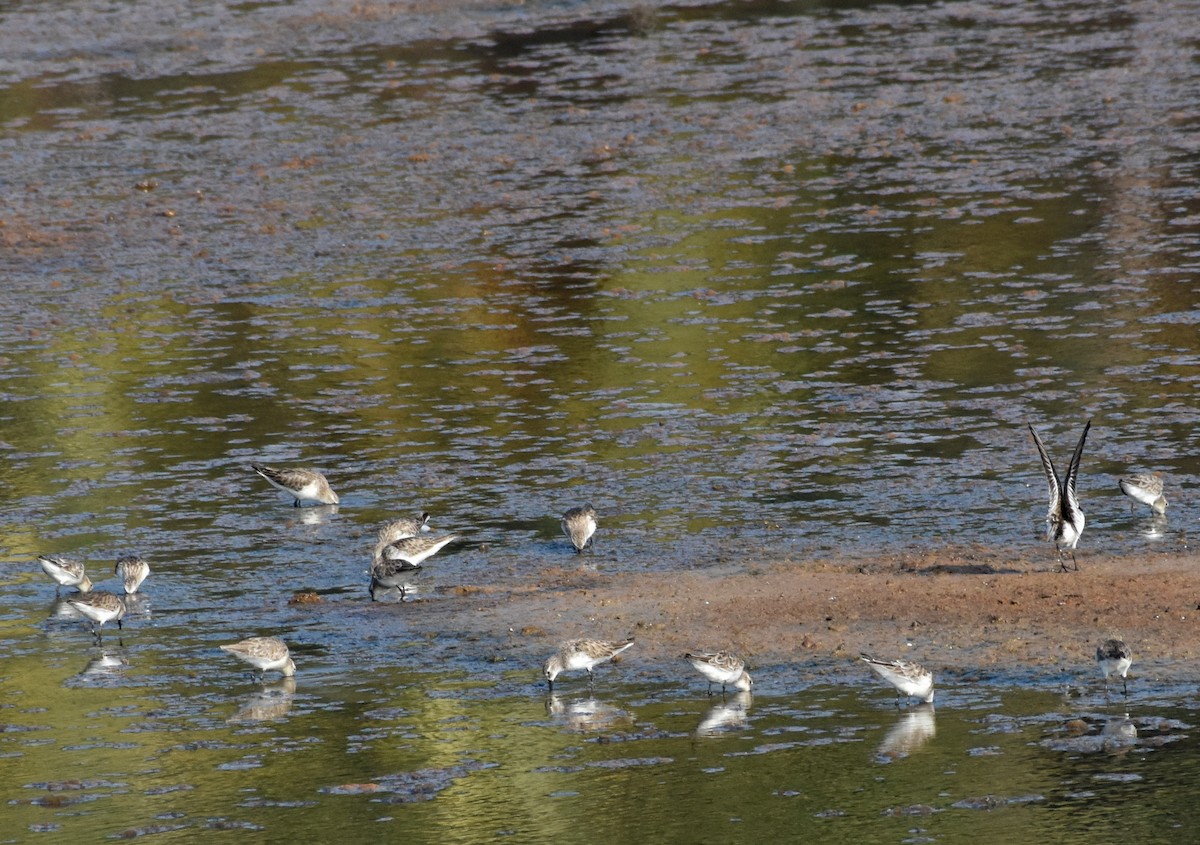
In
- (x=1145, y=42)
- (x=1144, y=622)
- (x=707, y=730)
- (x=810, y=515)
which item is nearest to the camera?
(x=707, y=730)

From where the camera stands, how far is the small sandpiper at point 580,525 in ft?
53.1

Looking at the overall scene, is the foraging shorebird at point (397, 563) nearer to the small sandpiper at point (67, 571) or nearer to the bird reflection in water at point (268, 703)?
the bird reflection in water at point (268, 703)

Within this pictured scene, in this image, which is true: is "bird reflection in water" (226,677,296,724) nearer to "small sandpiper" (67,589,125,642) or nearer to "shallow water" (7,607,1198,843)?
"shallow water" (7,607,1198,843)

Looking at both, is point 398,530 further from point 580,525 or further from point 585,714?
point 585,714

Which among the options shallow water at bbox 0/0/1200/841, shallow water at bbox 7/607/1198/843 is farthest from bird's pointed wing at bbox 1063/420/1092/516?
shallow water at bbox 7/607/1198/843

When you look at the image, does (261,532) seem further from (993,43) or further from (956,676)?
(993,43)

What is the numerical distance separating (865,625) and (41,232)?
18.4m

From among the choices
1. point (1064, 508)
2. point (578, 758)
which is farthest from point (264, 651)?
point (1064, 508)

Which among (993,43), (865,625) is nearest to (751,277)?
(865,625)

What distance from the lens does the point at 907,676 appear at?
41.1 feet

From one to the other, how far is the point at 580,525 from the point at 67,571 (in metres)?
4.05

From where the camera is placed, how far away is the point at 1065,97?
34.6 meters

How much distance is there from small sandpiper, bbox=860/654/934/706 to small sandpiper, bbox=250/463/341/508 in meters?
6.71

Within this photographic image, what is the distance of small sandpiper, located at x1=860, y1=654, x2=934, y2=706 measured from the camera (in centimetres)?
1253
